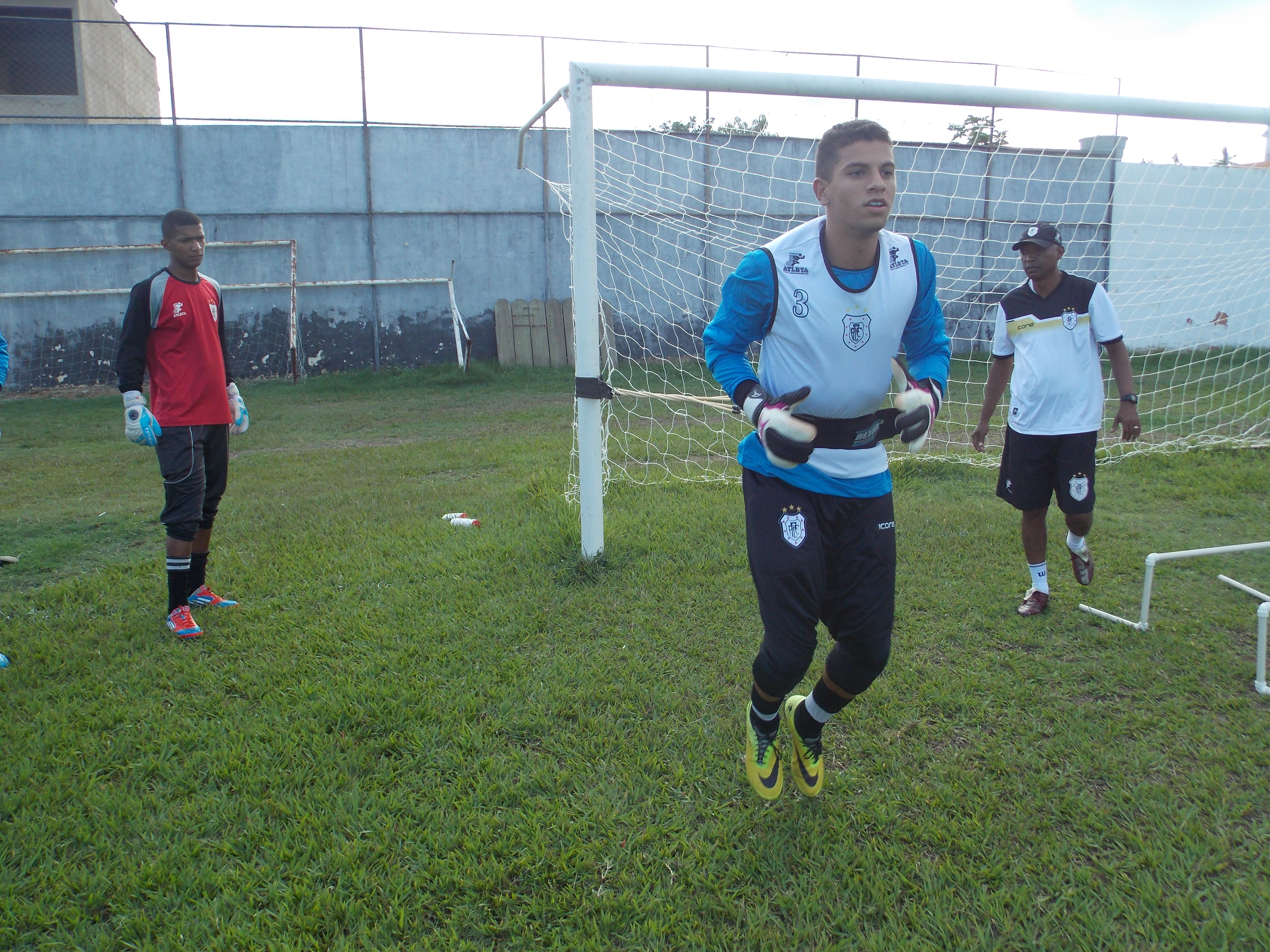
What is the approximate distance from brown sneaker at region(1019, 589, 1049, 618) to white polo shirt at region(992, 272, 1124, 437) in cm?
81

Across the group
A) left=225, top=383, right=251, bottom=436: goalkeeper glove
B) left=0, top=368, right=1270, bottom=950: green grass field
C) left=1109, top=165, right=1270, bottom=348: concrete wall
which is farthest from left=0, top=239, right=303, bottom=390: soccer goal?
left=1109, top=165, right=1270, bottom=348: concrete wall

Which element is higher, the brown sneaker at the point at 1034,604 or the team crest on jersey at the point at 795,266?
the team crest on jersey at the point at 795,266

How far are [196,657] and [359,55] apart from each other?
14221 mm

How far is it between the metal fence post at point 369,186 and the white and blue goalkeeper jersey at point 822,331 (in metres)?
14.1

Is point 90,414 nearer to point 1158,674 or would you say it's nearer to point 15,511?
point 15,511

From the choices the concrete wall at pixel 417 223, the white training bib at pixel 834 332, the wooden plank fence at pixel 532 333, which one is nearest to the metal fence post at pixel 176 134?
the concrete wall at pixel 417 223

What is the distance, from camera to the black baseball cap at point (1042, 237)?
410cm

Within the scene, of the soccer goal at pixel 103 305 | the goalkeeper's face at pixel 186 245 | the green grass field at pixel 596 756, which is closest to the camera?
the green grass field at pixel 596 756

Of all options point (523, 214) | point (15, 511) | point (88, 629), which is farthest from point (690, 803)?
point (523, 214)

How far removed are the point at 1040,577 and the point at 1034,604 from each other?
18cm

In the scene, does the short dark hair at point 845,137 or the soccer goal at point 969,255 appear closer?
the short dark hair at point 845,137

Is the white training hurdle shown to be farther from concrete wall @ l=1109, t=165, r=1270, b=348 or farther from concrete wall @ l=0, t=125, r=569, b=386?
concrete wall @ l=0, t=125, r=569, b=386

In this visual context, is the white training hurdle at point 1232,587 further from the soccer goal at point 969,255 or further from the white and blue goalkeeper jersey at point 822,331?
the soccer goal at point 969,255

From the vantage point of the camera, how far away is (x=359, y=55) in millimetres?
Answer: 14922
